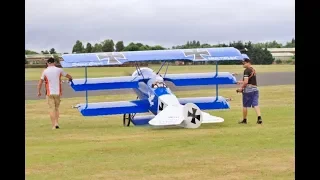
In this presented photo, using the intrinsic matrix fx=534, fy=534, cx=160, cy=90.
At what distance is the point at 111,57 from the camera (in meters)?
7.08

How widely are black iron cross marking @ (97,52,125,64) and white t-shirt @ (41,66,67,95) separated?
0.63 meters

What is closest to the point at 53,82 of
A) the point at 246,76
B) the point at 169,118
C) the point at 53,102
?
the point at 53,102

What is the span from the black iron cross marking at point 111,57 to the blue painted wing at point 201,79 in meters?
1.00

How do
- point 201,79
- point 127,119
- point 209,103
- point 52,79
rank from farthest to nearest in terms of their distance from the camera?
point 201,79 → point 209,103 → point 127,119 → point 52,79

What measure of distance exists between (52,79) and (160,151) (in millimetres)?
2275

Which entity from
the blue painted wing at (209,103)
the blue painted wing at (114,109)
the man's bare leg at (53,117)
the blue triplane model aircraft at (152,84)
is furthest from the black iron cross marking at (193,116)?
the man's bare leg at (53,117)

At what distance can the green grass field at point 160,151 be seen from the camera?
4031 millimetres

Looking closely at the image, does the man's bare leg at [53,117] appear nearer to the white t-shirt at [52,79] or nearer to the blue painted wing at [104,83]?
the white t-shirt at [52,79]

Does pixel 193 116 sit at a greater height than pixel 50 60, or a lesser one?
lesser

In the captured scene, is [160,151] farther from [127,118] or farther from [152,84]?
[127,118]

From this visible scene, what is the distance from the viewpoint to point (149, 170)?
13.6ft

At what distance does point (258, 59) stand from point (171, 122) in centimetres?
424

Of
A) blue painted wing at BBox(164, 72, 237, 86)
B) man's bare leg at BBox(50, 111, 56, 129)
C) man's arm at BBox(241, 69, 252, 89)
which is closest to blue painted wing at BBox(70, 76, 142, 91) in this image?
man's bare leg at BBox(50, 111, 56, 129)
